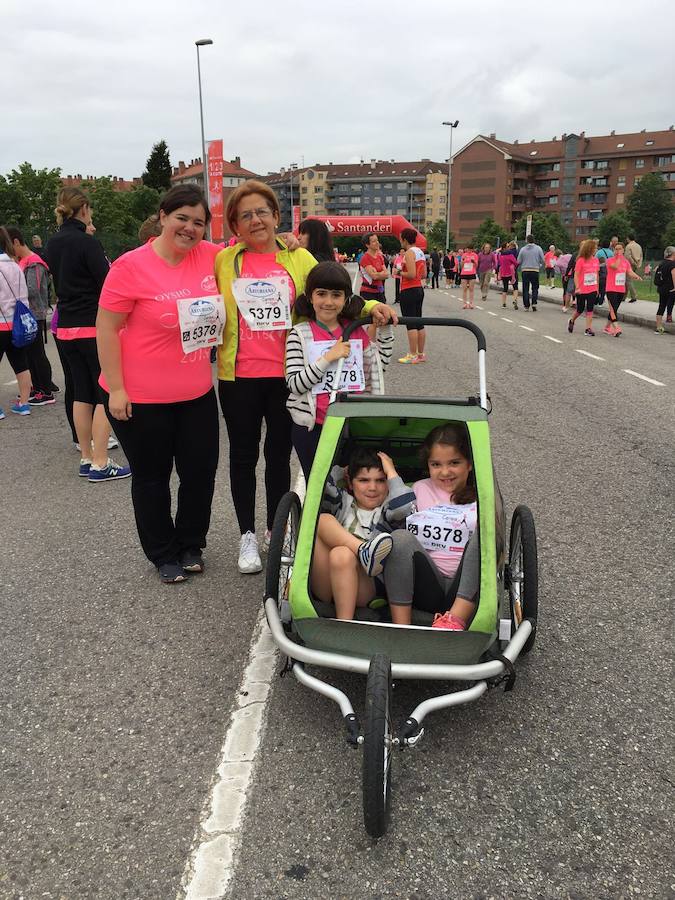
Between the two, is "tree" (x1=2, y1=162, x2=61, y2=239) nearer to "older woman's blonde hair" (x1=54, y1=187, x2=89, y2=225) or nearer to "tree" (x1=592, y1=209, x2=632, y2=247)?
"older woman's blonde hair" (x1=54, y1=187, x2=89, y2=225)

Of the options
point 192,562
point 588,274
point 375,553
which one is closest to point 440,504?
point 375,553

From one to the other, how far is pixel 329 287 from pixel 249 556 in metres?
1.47

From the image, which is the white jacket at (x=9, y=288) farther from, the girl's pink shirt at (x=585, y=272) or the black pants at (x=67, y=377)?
the girl's pink shirt at (x=585, y=272)

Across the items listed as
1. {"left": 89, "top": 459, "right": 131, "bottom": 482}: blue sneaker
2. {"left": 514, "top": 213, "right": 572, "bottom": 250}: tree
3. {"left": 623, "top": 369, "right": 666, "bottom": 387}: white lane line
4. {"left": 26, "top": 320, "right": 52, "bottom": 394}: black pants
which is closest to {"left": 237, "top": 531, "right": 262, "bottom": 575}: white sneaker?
{"left": 89, "top": 459, "right": 131, "bottom": 482}: blue sneaker

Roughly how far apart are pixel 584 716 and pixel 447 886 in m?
0.93

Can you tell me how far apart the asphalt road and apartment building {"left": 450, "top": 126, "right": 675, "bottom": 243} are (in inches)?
4413

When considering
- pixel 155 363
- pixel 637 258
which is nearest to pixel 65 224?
pixel 155 363

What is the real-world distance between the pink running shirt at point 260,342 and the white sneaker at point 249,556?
90cm

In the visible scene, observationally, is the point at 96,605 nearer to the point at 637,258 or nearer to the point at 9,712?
the point at 9,712

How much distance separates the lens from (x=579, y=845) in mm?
2039

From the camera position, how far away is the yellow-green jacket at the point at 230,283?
349cm

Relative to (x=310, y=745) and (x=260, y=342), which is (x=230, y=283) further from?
(x=310, y=745)

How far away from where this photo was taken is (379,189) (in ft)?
465

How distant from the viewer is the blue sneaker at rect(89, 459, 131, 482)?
5586mm
